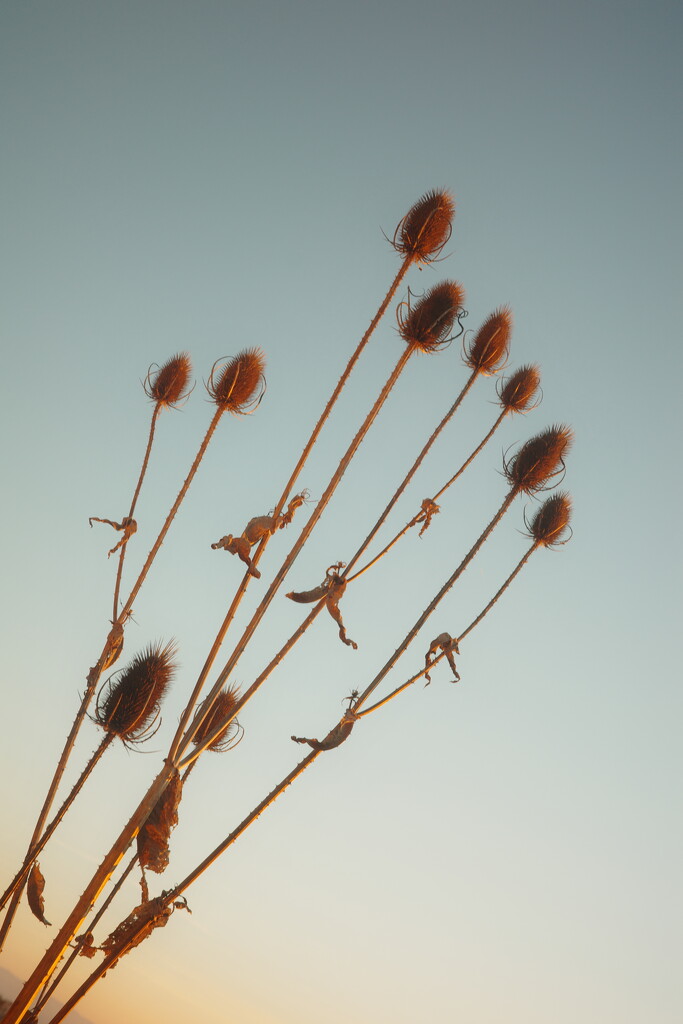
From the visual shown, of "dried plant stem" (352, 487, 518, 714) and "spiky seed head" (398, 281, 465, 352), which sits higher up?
"spiky seed head" (398, 281, 465, 352)

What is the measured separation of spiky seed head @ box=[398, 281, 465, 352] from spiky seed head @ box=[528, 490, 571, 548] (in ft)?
6.46

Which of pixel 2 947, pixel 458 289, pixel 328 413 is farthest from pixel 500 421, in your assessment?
pixel 2 947

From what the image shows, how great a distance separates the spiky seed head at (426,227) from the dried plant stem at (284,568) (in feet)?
4.01

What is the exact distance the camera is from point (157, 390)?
7730 mm

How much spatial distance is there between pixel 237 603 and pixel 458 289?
142 inches

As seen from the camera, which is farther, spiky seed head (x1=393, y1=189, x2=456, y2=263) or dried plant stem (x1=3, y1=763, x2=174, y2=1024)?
spiky seed head (x1=393, y1=189, x2=456, y2=263)

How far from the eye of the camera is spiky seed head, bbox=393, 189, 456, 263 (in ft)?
22.6

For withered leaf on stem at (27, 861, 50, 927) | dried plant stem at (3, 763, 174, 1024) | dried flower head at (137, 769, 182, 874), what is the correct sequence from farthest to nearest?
withered leaf on stem at (27, 861, 50, 927)
dried flower head at (137, 769, 182, 874)
dried plant stem at (3, 763, 174, 1024)

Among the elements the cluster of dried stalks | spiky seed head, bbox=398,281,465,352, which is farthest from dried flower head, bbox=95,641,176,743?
spiky seed head, bbox=398,281,465,352

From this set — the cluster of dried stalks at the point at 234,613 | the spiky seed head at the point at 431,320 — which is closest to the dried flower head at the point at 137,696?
the cluster of dried stalks at the point at 234,613

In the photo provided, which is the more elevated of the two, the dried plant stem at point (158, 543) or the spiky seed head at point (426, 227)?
the spiky seed head at point (426, 227)

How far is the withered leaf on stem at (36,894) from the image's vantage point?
6.14 meters

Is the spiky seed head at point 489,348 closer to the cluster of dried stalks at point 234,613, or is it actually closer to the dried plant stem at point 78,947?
the cluster of dried stalks at point 234,613

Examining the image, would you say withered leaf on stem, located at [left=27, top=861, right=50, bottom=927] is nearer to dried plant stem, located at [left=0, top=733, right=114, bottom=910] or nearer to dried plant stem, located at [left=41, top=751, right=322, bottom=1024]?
dried plant stem, located at [left=0, top=733, right=114, bottom=910]
